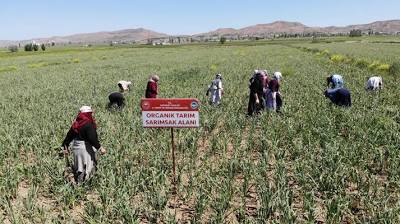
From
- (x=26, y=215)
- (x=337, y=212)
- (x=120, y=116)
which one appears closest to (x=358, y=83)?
(x=120, y=116)

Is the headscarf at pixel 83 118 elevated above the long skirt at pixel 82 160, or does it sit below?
above

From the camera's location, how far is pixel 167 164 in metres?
8.70

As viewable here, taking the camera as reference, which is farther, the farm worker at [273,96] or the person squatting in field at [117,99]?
the person squatting in field at [117,99]

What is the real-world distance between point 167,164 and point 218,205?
285 centimetres

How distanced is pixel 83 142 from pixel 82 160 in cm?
33

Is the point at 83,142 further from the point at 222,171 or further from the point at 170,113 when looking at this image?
the point at 222,171

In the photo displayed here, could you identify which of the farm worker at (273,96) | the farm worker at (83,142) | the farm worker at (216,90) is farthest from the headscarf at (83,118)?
the farm worker at (216,90)

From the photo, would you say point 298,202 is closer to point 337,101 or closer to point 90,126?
point 90,126

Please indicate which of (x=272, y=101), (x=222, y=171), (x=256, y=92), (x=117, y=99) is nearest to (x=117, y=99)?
(x=117, y=99)

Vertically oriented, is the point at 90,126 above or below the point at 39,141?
above

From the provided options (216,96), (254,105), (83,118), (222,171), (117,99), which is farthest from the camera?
(216,96)

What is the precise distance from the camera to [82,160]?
7.46 meters

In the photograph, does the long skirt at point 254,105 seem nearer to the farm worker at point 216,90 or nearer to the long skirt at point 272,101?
the long skirt at point 272,101

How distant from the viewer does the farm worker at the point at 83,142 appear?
7336 millimetres
